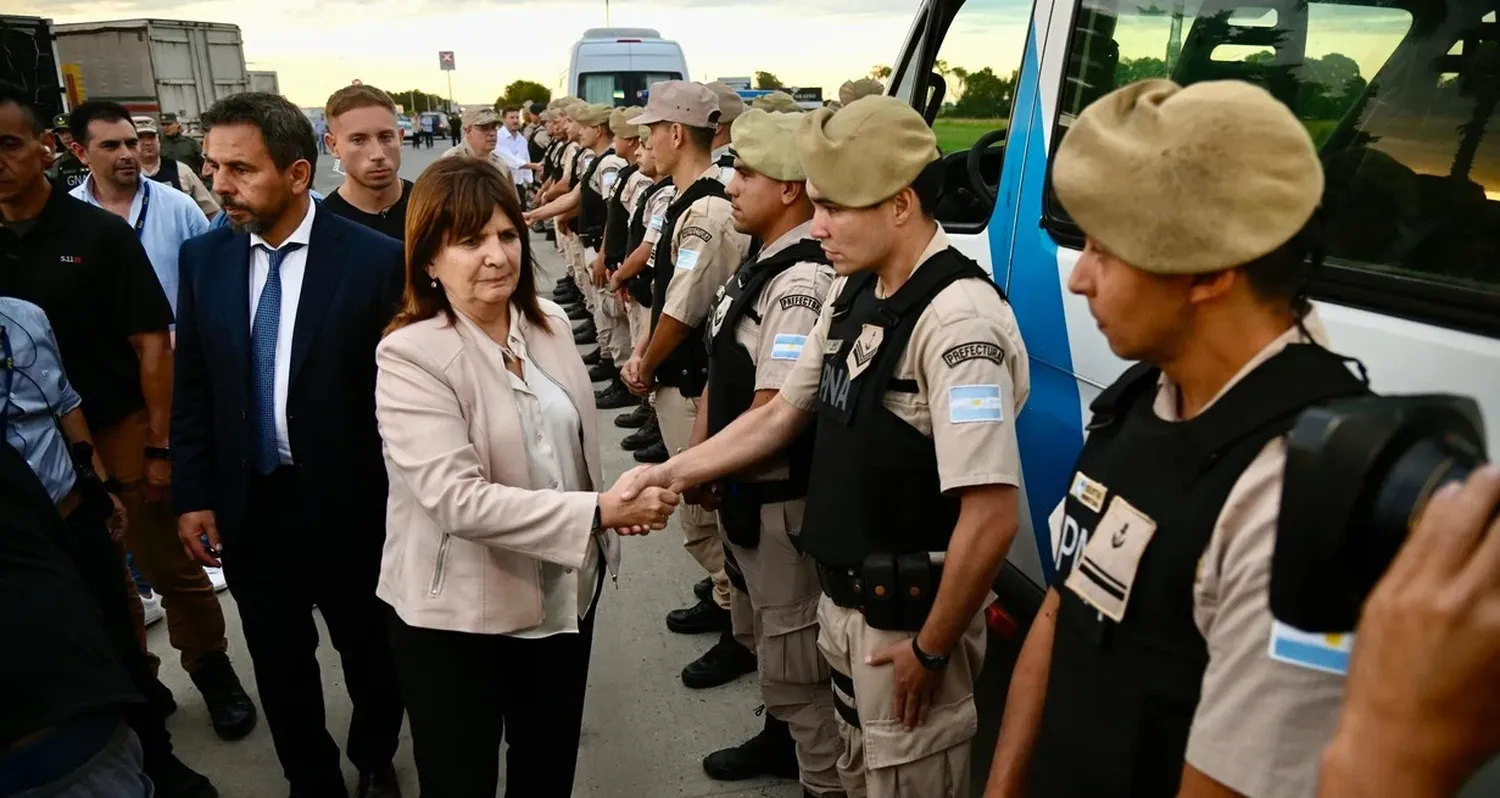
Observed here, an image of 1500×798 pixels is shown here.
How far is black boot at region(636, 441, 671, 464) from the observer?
554cm

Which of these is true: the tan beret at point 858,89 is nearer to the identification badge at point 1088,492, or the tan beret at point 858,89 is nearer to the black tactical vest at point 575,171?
the black tactical vest at point 575,171

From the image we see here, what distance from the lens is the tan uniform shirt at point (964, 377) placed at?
1.65 metres

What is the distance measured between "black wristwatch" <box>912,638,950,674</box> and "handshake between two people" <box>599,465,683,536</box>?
60 centimetres

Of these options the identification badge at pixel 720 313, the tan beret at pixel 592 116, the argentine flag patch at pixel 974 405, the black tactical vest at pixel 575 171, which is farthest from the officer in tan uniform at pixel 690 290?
the black tactical vest at pixel 575 171

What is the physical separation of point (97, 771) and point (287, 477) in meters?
0.97

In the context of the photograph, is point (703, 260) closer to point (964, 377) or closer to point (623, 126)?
point (964, 377)

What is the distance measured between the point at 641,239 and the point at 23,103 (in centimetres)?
320

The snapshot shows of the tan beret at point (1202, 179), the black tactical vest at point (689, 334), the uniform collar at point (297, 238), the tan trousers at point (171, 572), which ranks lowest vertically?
the tan trousers at point (171, 572)

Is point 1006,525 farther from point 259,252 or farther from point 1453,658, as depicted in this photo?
A: point 259,252

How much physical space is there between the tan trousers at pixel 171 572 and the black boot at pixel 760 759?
5.89 feet

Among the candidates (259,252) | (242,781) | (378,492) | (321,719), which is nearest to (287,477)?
(378,492)

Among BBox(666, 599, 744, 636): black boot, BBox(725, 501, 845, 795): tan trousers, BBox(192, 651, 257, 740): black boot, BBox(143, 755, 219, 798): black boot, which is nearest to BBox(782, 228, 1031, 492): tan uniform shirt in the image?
BBox(725, 501, 845, 795): tan trousers

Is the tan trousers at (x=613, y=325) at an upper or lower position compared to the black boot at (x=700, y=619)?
upper

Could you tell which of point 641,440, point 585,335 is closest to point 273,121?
point 641,440
